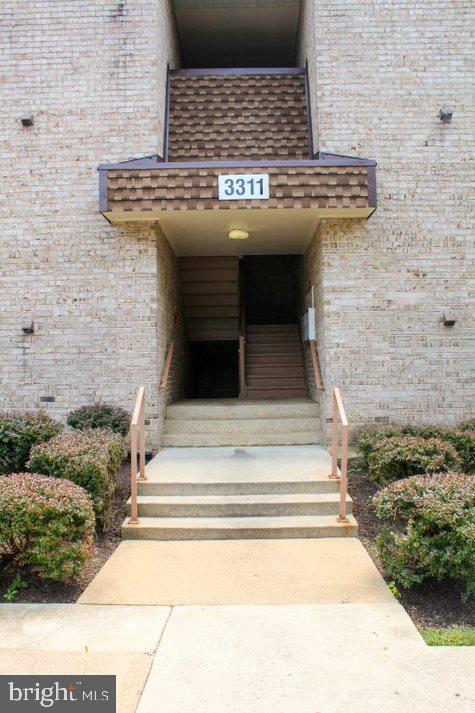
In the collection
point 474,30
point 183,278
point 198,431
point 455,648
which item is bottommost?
point 455,648

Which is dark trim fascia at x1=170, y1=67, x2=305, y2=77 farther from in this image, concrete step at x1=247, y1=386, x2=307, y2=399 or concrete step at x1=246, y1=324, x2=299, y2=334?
concrete step at x1=247, y1=386, x2=307, y2=399

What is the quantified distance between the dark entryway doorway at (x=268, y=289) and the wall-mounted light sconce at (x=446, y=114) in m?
6.97

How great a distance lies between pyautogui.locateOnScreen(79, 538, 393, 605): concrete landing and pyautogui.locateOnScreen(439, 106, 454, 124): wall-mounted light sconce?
5878 mm

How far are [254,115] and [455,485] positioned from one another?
6475 millimetres

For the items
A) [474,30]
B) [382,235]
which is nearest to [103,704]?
[382,235]

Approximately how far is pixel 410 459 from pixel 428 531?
1.53 m

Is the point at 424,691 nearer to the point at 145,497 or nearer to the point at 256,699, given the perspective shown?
the point at 256,699

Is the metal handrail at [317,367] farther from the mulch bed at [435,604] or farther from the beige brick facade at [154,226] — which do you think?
the mulch bed at [435,604]

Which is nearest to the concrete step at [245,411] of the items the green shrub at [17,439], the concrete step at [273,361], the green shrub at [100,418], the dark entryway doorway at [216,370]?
the green shrub at [100,418]

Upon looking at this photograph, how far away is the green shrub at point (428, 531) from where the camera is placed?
11.7 feet

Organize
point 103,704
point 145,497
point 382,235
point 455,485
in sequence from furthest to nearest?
1. point 382,235
2. point 145,497
3. point 455,485
4. point 103,704

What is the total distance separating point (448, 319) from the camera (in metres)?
7.05

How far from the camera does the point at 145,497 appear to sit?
5340mm

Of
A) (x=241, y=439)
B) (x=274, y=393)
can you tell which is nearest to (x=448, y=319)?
(x=241, y=439)
